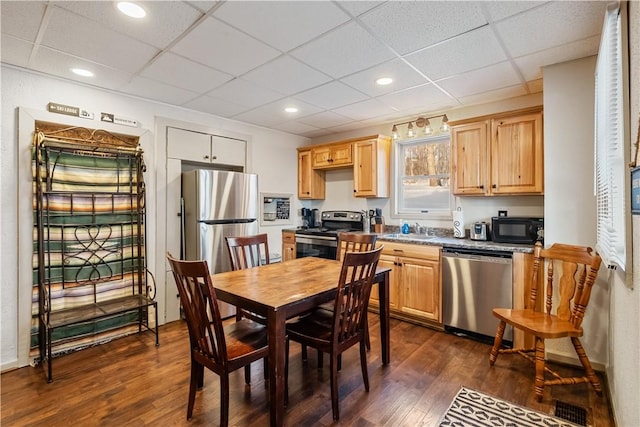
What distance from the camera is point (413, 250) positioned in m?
3.38

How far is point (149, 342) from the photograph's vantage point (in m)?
3.03

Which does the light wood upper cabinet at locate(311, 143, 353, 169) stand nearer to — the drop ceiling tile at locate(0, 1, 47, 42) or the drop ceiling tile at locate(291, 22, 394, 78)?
the drop ceiling tile at locate(291, 22, 394, 78)

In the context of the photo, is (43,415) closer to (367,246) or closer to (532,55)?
(367,246)

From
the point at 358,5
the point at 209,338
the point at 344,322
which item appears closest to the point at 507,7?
the point at 358,5

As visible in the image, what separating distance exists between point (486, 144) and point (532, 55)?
966 mm

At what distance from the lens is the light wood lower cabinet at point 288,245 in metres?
4.64

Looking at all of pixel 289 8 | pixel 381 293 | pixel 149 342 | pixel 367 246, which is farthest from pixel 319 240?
pixel 289 8

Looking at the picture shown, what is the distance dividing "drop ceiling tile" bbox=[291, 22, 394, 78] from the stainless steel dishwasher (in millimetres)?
1963

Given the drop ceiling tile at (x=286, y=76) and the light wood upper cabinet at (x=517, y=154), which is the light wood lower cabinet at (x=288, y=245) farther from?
the light wood upper cabinet at (x=517, y=154)

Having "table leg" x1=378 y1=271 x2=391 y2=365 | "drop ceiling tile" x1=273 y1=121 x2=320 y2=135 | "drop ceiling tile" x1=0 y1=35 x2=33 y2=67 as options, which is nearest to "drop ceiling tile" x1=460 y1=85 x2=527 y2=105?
"drop ceiling tile" x1=273 y1=121 x2=320 y2=135

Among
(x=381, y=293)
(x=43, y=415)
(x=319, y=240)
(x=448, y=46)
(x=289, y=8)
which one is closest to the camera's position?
(x=289, y=8)

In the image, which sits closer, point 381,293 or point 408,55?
point 408,55

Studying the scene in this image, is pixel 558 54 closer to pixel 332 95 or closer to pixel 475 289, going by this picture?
pixel 332 95

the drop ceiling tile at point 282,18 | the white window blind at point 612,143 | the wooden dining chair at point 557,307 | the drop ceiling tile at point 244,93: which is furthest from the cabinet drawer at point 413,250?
the drop ceiling tile at point 282,18
